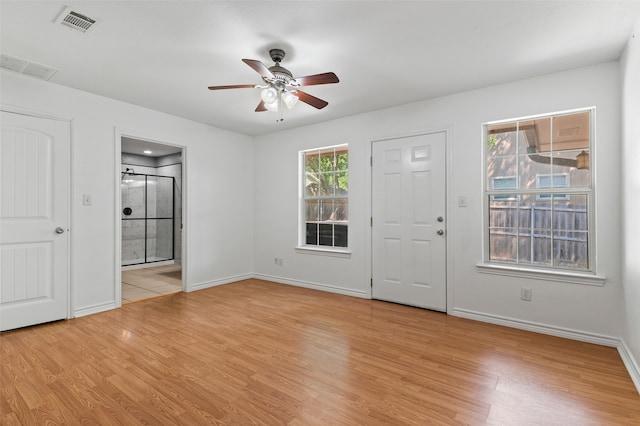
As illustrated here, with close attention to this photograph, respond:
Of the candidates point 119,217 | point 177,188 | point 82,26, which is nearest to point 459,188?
point 82,26

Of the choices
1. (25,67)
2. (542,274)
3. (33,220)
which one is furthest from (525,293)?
(25,67)

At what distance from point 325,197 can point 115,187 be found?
108 inches

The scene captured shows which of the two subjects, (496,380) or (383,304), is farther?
(383,304)

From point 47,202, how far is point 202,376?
2633 millimetres

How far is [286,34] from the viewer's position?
7.88ft

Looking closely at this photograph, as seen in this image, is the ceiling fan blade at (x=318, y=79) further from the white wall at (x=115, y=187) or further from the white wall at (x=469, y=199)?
the white wall at (x=115, y=187)

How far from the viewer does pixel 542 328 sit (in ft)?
10.1

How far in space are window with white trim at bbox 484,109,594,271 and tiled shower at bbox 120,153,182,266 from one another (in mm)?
6341

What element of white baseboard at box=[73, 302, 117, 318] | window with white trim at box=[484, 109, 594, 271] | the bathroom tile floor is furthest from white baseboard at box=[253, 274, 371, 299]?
white baseboard at box=[73, 302, 117, 318]

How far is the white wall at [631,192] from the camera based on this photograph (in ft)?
7.12

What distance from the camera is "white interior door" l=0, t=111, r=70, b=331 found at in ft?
10.1

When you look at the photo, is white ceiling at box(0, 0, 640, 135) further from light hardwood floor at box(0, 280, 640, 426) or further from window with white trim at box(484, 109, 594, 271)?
light hardwood floor at box(0, 280, 640, 426)

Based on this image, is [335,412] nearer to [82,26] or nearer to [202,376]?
[202,376]

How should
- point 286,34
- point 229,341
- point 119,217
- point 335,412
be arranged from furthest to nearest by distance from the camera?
1. point 119,217
2. point 229,341
3. point 286,34
4. point 335,412
